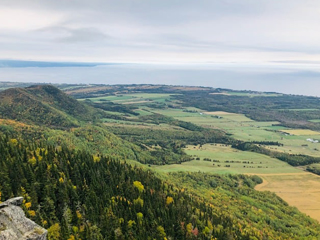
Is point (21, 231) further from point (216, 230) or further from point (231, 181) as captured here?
point (231, 181)

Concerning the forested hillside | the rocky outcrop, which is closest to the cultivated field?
the forested hillside

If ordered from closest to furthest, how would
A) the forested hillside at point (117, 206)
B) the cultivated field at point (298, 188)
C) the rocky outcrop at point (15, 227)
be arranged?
the rocky outcrop at point (15, 227) → the forested hillside at point (117, 206) → the cultivated field at point (298, 188)

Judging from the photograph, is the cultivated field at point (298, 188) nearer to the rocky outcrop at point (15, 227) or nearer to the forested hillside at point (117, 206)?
the forested hillside at point (117, 206)

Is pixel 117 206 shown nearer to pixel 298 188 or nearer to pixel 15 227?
pixel 15 227

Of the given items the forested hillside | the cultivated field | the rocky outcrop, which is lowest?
the cultivated field

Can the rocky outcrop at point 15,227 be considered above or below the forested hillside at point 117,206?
above

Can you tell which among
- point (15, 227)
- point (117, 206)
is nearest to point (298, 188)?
point (117, 206)

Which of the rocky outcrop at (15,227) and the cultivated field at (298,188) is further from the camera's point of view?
the cultivated field at (298,188)

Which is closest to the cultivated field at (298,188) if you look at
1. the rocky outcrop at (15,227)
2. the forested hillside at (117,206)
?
the forested hillside at (117,206)

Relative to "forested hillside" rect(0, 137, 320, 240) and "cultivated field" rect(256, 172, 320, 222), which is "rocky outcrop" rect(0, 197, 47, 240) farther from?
"cultivated field" rect(256, 172, 320, 222)
